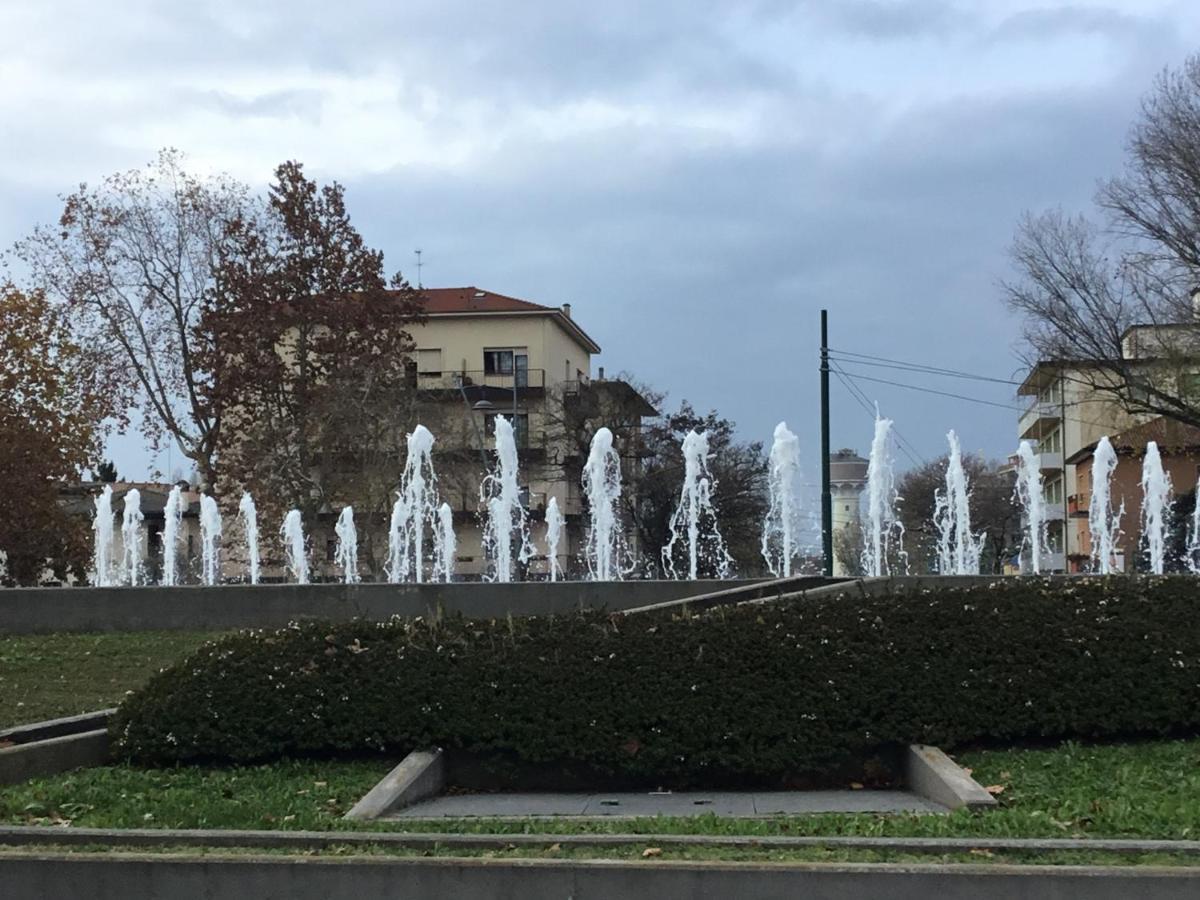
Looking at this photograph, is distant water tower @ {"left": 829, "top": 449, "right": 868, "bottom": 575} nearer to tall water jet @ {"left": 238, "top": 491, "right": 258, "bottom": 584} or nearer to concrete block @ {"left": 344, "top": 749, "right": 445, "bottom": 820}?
tall water jet @ {"left": 238, "top": 491, "right": 258, "bottom": 584}

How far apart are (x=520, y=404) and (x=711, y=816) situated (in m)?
55.2

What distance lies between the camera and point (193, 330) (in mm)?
38031

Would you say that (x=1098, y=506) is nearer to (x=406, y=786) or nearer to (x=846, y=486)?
(x=406, y=786)

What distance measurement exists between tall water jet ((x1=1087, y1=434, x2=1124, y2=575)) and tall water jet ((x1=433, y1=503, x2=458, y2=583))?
15785 millimetres

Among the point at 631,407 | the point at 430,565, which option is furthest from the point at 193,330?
the point at 631,407

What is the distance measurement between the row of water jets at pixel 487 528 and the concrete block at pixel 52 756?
593 inches

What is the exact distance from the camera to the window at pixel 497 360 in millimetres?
64375

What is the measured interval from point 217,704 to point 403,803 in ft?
6.10

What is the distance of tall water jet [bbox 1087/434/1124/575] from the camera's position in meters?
35.9

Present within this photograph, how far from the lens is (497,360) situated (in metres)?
64.7

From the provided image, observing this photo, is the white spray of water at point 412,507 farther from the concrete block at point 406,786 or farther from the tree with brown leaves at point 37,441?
the concrete block at point 406,786

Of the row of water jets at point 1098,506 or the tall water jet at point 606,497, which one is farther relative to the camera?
the tall water jet at point 606,497

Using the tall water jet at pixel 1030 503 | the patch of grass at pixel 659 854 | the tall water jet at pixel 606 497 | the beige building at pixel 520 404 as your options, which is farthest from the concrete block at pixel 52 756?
the beige building at pixel 520 404

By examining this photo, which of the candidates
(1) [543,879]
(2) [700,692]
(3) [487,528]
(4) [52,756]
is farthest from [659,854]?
(3) [487,528]
